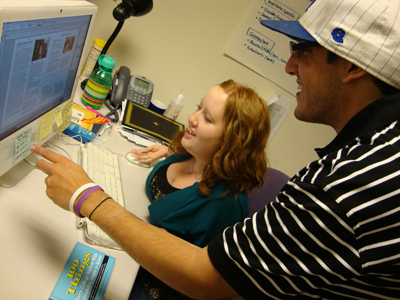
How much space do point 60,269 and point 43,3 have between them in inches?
23.5

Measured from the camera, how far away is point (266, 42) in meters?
1.49

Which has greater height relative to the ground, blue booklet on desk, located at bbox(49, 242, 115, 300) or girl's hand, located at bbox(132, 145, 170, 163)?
girl's hand, located at bbox(132, 145, 170, 163)

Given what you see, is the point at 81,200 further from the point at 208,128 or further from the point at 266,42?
the point at 266,42

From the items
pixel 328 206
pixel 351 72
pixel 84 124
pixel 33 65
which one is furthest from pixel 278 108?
pixel 33 65

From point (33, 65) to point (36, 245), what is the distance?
0.43 metres

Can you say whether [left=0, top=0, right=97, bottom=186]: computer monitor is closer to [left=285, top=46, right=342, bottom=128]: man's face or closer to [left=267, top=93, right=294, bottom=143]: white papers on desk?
[left=285, top=46, right=342, bottom=128]: man's face

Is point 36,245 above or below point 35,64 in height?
below

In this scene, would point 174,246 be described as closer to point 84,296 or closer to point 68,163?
point 84,296

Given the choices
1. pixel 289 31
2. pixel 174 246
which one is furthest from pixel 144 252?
pixel 289 31

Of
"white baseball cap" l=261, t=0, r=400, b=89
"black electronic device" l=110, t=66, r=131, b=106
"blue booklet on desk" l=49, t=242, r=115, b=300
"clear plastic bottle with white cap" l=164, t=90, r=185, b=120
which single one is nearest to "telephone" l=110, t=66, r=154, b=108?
"black electronic device" l=110, t=66, r=131, b=106

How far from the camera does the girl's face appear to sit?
0.92m

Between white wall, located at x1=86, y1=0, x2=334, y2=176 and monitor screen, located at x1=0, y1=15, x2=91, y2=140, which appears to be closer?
monitor screen, located at x1=0, y1=15, x2=91, y2=140

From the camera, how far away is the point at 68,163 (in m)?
0.72

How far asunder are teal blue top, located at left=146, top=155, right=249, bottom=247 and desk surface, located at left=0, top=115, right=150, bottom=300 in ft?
0.60
